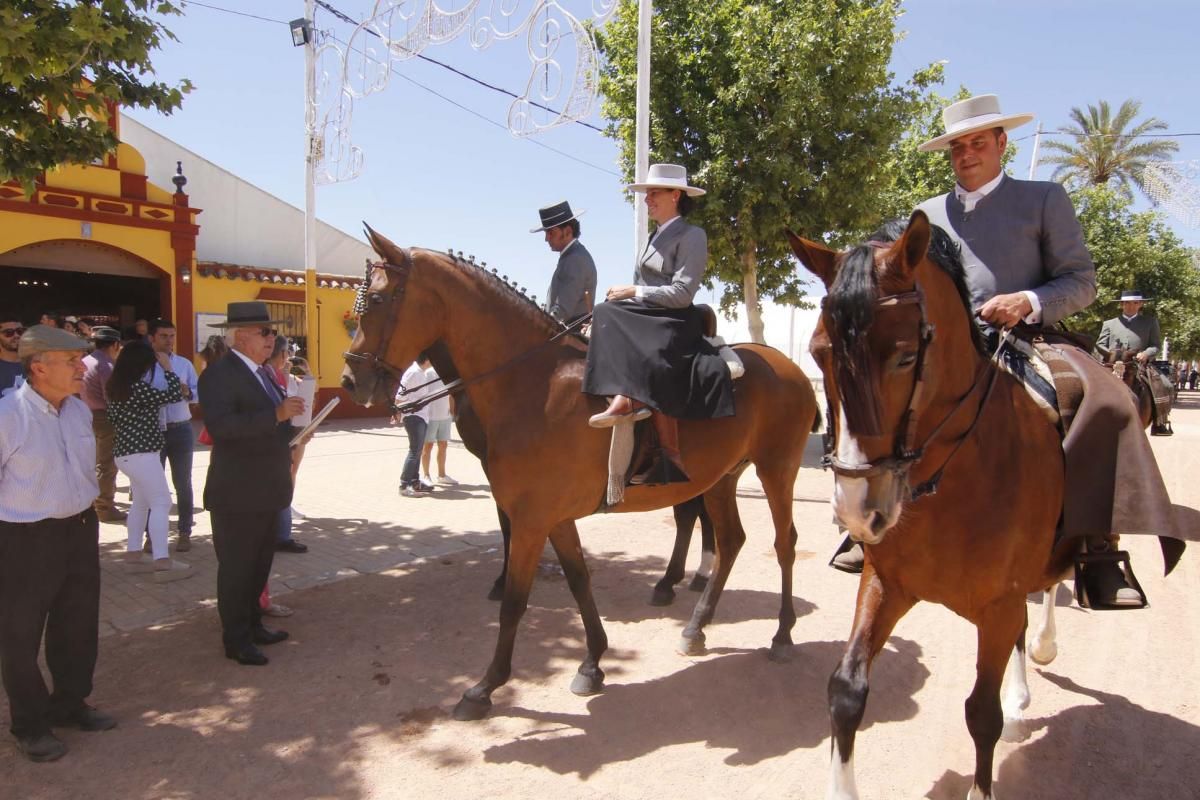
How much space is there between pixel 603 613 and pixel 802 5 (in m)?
8.55

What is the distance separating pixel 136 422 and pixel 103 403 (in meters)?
1.59

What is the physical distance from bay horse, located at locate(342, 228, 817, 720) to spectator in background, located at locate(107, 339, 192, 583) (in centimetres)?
308

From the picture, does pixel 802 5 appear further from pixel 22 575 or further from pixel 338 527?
pixel 22 575

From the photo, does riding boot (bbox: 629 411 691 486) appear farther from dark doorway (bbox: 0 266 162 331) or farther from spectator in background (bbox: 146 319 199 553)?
dark doorway (bbox: 0 266 162 331)

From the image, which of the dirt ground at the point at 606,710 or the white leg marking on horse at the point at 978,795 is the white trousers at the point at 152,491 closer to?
the dirt ground at the point at 606,710

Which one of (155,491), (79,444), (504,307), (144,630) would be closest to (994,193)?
(504,307)

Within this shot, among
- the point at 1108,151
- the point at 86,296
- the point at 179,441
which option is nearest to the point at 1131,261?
the point at 1108,151

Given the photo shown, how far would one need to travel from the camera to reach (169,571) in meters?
5.56

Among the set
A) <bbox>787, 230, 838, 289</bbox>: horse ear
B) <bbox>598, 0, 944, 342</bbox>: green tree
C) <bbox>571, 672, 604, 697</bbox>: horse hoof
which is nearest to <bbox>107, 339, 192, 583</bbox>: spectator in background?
<bbox>571, 672, 604, 697</bbox>: horse hoof

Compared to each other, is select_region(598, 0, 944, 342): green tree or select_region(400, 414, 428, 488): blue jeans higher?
select_region(598, 0, 944, 342): green tree

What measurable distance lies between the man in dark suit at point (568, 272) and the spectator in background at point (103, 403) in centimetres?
465

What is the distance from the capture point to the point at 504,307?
3.89 meters

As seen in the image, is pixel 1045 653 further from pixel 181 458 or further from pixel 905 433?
pixel 181 458

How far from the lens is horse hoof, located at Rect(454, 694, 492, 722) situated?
3.53 metres
